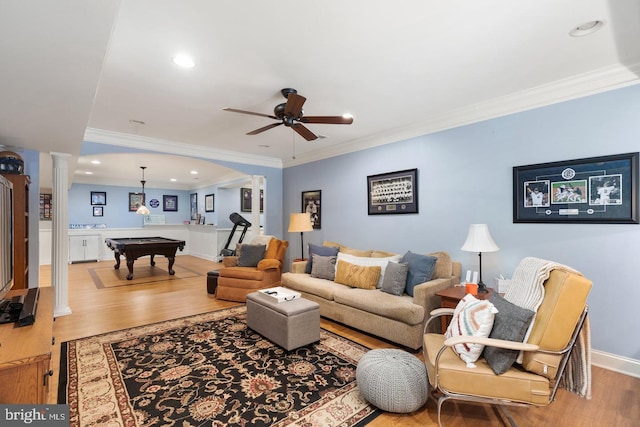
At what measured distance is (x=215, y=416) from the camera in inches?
76.8

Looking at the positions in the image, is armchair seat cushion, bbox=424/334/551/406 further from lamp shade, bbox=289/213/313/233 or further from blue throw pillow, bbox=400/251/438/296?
lamp shade, bbox=289/213/313/233

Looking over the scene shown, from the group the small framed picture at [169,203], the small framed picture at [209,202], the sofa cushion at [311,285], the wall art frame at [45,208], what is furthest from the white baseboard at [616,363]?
the wall art frame at [45,208]

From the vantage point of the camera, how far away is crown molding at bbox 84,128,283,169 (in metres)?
4.18

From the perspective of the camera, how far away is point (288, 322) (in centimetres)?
278

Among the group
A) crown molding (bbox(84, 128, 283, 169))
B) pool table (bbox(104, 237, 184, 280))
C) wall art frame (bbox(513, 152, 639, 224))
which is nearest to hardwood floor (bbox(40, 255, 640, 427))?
pool table (bbox(104, 237, 184, 280))

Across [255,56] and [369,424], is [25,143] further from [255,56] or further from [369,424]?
Answer: [369,424]

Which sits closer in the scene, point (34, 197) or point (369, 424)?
point (369, 424)

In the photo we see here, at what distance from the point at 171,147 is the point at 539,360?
516 centimetres

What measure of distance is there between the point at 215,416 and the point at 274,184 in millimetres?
4724

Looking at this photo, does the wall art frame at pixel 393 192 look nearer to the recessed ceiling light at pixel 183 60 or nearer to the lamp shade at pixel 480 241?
the lamp shade at pixel 480 241

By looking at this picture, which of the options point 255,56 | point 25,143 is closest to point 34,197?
point 25,143

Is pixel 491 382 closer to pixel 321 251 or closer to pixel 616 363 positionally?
pixel 616 363

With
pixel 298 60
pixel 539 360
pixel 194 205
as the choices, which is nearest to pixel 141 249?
pixel 194 205

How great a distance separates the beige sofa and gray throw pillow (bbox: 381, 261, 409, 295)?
73 mm
